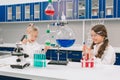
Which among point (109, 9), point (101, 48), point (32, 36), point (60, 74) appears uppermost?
point (109, 9)

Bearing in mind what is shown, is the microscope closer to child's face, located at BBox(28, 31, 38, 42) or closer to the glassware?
the glassware

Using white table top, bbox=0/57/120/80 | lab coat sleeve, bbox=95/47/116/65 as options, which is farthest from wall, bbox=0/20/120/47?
white table top, bbox=0/57/120/80

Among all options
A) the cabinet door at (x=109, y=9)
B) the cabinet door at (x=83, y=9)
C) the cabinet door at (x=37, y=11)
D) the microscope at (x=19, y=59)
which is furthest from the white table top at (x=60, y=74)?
the cabinet door at (x=37, y=11)

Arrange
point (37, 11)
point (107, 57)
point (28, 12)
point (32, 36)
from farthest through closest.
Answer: point (28, 12) → point (37, 11) → point (32, 36) → point (107, 57)

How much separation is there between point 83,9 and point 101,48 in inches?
83.2

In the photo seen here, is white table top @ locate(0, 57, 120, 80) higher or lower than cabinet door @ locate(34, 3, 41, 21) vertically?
lower

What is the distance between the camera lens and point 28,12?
497cm

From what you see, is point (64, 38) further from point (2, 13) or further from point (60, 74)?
point (2, 13)

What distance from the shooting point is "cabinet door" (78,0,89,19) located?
428cm

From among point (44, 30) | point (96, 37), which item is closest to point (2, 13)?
→ point (44, 30)

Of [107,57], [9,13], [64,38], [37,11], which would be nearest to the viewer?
[64,38]

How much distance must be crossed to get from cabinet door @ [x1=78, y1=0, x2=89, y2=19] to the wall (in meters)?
0.27

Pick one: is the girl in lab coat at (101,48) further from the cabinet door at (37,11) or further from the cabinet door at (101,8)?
the cabinet door at (37,11)

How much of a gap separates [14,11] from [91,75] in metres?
3.97
